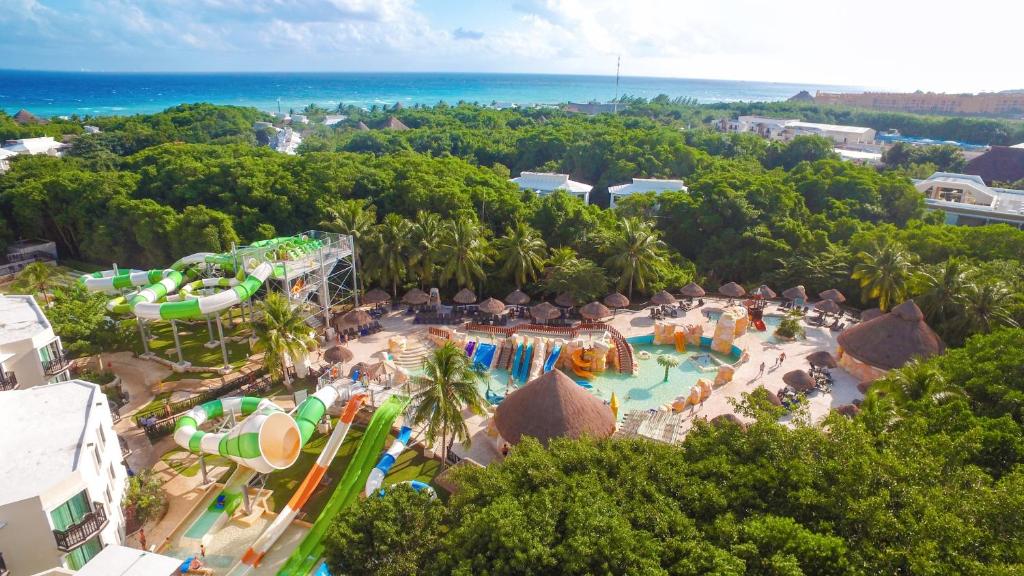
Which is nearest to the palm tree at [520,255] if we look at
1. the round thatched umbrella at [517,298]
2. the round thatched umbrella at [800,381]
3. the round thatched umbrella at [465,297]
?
the round thatched umbrella at [517,298]

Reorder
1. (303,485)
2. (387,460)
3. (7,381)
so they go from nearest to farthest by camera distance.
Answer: (303,485)
(387,460)
(7,381)

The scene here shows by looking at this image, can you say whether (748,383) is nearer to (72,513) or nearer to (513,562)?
(513,562)

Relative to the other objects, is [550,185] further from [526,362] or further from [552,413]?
[552,413]

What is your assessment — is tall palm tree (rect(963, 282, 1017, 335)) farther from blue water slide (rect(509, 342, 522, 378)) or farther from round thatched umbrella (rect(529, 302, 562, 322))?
blue water slide (rect(509, 342, 522, 378))

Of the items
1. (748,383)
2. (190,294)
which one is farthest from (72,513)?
(748,383)

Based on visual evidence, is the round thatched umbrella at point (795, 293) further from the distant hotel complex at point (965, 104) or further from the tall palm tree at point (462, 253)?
the distant hotel complex at point (965, 104)

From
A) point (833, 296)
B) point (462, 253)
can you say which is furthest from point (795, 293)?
point (462, 253)
